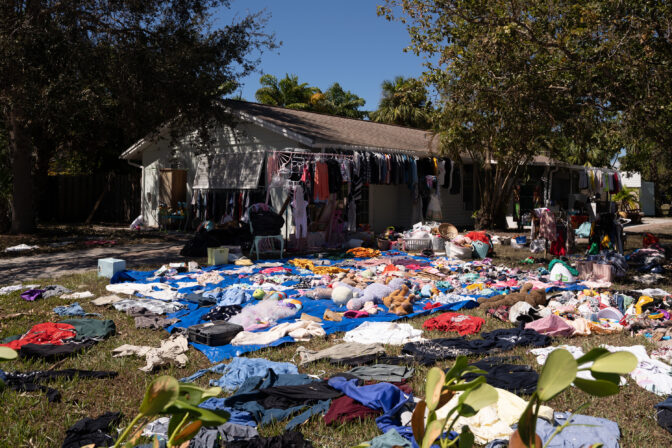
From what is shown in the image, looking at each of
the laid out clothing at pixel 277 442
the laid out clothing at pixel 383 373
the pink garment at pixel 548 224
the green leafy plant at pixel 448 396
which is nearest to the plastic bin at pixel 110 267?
the laid out clothing at pixel 383 373

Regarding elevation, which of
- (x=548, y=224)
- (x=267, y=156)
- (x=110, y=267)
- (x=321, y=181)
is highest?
(x=267, y=156)

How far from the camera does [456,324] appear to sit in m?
5.78

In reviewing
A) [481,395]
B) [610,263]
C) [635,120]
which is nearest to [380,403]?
[481,395]

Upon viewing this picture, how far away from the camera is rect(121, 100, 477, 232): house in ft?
46.8

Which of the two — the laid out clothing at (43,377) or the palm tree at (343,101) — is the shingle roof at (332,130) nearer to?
the laid out clothing at (43,377)

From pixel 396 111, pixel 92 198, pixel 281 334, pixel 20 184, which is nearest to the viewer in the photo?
pixel 281 334

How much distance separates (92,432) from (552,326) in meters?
4.49

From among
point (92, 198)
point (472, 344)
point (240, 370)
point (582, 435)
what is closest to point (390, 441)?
point (582, 435)

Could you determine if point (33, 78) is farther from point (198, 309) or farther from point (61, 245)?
point (198, 309)

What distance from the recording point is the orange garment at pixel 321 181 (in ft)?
39.1

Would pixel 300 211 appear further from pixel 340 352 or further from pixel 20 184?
pixel 20 184

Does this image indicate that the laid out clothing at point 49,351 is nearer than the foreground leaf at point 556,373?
No

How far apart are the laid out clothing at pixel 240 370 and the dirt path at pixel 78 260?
18.7ft

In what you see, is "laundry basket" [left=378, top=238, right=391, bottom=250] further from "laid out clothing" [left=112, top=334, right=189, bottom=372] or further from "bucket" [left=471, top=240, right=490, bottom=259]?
"laid out clothing" [left=112, top=334, right=189, bottom=372]
